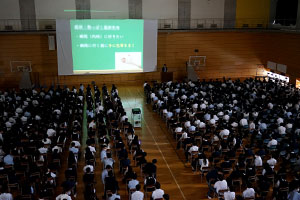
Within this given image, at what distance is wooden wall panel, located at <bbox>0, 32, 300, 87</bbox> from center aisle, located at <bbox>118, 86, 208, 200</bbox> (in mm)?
8891

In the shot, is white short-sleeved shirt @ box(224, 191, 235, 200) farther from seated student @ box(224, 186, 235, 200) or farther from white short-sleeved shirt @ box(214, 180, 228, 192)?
white short-sleeved shirt @ box(214, 180, 228, 192)

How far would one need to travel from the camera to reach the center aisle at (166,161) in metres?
11.3

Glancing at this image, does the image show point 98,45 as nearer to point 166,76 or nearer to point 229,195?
point 166,76

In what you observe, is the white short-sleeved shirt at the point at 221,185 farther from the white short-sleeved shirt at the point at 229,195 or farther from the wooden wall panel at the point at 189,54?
the wooden wall panel at the point at 189,54

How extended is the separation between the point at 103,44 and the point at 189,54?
859cm

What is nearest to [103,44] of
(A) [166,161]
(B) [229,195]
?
(A) [166,161]

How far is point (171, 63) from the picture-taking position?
2933 cm

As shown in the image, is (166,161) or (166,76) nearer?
(166,161)

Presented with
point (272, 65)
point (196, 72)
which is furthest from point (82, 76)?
point (272, 65)

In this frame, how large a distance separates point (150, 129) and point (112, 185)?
306 inches

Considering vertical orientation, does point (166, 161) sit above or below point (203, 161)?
below

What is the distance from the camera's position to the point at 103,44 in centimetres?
2511

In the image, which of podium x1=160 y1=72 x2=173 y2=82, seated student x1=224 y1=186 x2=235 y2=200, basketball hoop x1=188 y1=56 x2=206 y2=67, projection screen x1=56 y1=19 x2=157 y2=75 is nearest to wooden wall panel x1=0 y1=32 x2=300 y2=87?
basketball hoop x1=188 y1=56 x2=206 y2=67

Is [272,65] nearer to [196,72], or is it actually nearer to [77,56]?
[196,72]
